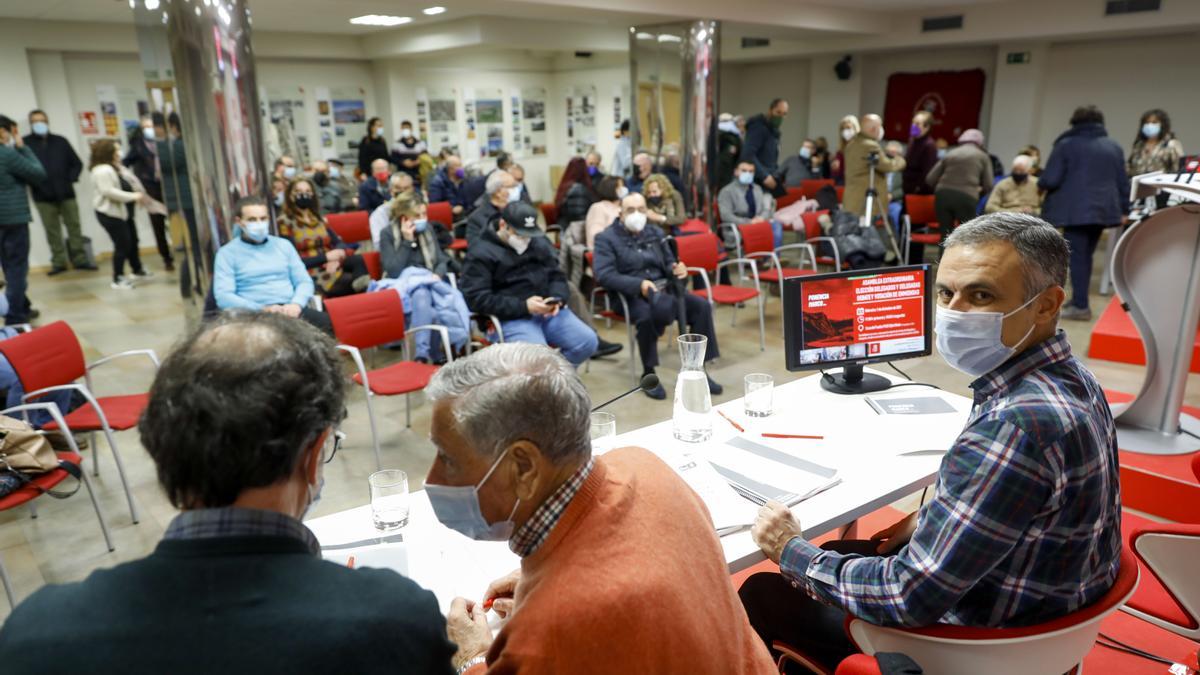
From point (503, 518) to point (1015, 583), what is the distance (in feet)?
3.21

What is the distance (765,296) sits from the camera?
7.23m

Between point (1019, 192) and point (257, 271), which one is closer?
point (257, 271)

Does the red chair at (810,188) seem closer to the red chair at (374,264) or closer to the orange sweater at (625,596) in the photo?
the red chair at (374,264)

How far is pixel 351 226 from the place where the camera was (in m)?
6.90

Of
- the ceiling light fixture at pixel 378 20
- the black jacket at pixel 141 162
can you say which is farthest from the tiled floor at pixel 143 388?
the ceiling light fixture at pixel 378 20

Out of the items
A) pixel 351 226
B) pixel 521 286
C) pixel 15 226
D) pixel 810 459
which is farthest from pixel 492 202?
pixel 15 226

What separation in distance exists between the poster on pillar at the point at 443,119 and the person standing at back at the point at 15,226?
628cm

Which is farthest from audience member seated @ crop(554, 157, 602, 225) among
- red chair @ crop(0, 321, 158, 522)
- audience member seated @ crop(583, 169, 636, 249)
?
red chair @ crop(0, 321, 158, 522)

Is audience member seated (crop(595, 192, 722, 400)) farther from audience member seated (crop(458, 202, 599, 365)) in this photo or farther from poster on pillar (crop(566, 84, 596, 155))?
poster on pillar (crop(566, 84, 596, 155))

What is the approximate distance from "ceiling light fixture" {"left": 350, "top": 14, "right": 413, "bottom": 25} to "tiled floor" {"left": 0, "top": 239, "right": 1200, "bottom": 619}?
386cm

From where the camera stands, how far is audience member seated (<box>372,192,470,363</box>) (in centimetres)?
442

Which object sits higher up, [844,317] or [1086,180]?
[1086,180]

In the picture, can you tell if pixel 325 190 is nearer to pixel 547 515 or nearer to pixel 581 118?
pixel 581 118

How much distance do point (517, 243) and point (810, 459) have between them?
2758 millimetres
